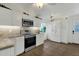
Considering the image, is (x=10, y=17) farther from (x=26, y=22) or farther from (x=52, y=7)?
(x=52, y=7)

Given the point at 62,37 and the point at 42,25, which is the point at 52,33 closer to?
the point at 62,37

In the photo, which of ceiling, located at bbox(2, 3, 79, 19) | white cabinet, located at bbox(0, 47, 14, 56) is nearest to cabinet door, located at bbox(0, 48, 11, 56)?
white cabinet, located at bbox(0, 47, 14, 56)

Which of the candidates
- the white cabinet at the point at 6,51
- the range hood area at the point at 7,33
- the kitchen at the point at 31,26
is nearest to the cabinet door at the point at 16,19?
the kitchen at the point at 31,26

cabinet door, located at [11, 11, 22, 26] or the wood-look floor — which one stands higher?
cabinet door, located at [11, 11, 22, 26]

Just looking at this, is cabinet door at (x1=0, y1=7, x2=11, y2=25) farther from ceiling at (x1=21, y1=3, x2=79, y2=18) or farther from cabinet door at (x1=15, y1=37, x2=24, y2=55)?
cabinet door at (x1=15, y1=37, x2=24, y2=55)

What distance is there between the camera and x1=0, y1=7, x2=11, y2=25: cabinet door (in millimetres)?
3264

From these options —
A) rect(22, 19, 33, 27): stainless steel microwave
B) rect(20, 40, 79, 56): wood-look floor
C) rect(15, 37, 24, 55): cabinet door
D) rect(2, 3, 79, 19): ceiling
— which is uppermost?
rect(2, 3, 79, 19): ceiling

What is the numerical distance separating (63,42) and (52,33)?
3.51 ft

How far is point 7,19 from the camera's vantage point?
3568mm

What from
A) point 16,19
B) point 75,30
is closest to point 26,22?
point 16,19

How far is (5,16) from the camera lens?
3.46 metres

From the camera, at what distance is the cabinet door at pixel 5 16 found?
3.26m

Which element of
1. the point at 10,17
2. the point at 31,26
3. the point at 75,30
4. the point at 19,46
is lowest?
the point at 19,46

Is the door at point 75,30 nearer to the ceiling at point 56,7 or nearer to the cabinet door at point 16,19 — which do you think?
the ceiling at point 56,7
